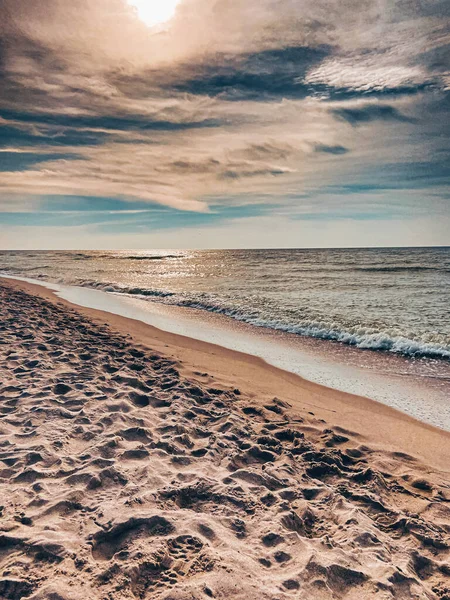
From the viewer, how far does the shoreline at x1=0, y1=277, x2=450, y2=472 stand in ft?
17.6

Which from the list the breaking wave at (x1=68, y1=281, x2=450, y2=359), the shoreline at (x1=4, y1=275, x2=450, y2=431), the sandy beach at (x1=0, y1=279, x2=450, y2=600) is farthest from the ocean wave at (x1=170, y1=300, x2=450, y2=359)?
the sandy beach at (x1=0, y1=279, x2=450, y2=600)

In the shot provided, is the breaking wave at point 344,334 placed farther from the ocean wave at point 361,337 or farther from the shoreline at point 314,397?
the shoreline at point 314,397

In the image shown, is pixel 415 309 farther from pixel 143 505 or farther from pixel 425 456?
pixel 143 505

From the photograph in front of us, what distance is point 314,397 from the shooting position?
6.96 m

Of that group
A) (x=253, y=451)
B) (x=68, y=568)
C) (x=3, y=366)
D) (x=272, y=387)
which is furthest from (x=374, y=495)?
(x=3, y=366)

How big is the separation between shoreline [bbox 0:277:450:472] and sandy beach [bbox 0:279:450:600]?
0.05 meters

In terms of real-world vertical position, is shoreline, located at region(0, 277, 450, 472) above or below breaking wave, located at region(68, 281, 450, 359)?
below

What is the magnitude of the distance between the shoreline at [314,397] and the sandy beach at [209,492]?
5 cm

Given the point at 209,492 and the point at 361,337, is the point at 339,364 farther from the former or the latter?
the point at 209,492

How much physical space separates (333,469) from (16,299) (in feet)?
49.3

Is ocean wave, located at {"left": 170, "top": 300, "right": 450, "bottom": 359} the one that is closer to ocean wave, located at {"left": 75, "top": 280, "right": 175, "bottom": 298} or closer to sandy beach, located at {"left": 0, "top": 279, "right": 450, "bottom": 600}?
sandy beach, located at {"left": 0, "top": 279, "right": 450, "bottom": 600}

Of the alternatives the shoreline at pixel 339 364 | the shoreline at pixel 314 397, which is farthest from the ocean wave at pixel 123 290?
the shoreline at pixel 314 397

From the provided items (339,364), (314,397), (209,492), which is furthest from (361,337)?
(209,492)

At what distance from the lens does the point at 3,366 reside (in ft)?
22.6
